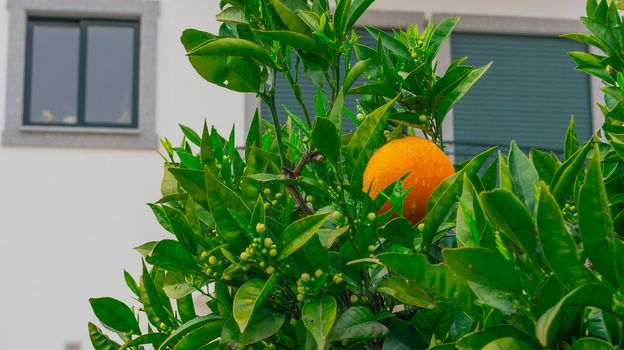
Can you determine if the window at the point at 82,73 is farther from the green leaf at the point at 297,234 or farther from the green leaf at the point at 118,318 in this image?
the green leaf at the point at 297,234

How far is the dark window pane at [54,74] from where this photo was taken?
35.5 feet

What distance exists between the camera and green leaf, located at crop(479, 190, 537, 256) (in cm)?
110

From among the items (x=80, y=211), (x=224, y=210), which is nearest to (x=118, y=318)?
(x=224, y=210)

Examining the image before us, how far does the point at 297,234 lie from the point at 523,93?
416 inches

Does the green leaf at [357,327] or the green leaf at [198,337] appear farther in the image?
the green leaf at [198,337]

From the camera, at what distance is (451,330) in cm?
140

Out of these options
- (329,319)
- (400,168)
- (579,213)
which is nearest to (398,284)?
(329,319)

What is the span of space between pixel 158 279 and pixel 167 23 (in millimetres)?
9525

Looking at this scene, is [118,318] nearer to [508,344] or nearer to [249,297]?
[249,297]

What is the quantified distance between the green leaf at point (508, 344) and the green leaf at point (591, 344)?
0.06m

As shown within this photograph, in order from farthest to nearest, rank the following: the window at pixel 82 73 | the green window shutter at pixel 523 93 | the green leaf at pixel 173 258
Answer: the green window shutter at pixel 523 93, the window at pixel 82 73, the green leaf at pixel 173 258

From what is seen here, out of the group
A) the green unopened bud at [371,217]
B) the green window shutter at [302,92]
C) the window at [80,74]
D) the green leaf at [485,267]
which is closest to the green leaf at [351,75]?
the green unopened bud at [371,217]

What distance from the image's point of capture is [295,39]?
1543mm

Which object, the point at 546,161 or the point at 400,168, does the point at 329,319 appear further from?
the point at 546,161
